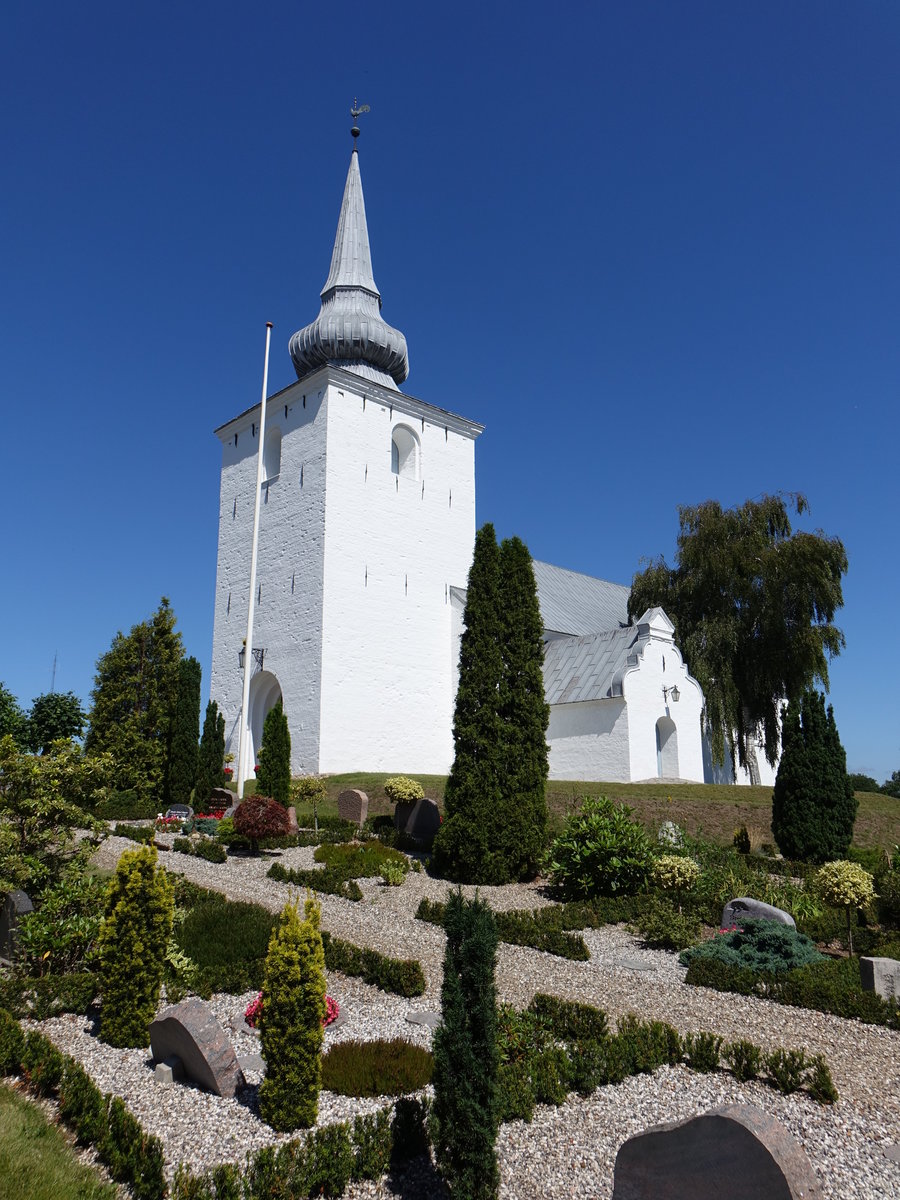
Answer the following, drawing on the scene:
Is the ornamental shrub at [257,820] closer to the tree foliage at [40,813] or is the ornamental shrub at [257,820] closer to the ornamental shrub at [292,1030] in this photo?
the tree foliage at [40,813]

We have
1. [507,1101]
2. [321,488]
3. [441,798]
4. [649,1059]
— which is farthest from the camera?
[321,488]

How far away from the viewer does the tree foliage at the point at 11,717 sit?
26.7 m

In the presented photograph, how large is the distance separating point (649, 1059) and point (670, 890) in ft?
15.0

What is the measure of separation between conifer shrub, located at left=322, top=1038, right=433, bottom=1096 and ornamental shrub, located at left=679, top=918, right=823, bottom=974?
303cm

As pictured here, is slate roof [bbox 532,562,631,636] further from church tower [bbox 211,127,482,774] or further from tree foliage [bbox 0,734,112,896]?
tree foliage [bbox 0,734,112,896]

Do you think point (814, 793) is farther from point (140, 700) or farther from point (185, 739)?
point (140, 700)

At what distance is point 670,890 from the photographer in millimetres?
8914

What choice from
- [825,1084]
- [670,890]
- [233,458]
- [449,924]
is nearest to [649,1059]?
[825,1084]

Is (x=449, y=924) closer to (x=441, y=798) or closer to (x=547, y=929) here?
(x=547, y=929)

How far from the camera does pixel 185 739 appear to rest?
19.3 meters

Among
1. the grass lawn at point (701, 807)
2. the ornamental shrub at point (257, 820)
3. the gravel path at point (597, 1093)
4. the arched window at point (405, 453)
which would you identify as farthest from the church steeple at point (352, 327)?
the gravel path at point (597, 1093)

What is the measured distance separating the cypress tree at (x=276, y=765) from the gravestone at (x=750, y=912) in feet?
34.3

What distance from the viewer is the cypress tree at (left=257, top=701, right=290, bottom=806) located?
16.3 metres

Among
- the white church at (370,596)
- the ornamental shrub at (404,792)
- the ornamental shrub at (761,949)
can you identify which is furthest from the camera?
the white church at (370,596)
